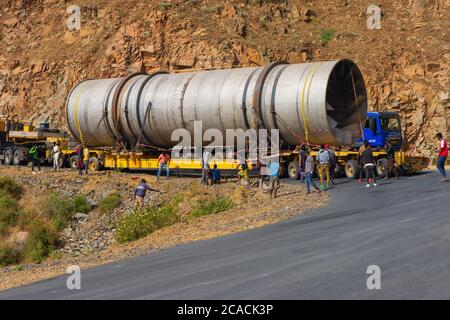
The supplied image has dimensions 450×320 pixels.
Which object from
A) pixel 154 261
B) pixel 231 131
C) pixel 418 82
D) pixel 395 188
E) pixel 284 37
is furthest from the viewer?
pixel 284 37

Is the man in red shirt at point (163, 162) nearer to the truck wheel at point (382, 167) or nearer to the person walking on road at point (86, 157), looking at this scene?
the person walking on road at point (86, 157)

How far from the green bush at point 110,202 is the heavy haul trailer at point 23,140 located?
960cm

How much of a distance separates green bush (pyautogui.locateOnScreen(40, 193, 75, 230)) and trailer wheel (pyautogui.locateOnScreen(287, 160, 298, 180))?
8799 millimetres

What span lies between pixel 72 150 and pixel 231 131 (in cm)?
1031

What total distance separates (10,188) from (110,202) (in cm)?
536

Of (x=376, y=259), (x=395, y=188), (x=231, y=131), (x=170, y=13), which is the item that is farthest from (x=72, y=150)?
(x=376, y=259)

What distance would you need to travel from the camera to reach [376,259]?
1030 cm

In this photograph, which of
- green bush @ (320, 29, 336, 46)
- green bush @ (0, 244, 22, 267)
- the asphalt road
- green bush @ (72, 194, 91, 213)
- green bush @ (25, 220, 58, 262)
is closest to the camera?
the asphalt road

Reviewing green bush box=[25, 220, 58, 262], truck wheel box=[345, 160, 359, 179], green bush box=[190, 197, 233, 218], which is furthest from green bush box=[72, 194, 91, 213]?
truck wheel box=[345, 160, 359, 179]

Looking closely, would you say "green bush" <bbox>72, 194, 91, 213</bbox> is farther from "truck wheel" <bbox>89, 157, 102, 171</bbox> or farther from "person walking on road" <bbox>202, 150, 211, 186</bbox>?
"truck wheel" <bbox>89, 157, 102, 171</bbox>

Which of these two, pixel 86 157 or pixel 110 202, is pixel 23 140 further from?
pixel 110 202

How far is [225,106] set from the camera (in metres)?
26.1

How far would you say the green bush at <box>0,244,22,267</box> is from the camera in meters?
21.6

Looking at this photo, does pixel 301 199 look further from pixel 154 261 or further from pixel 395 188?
pixel 154 261
